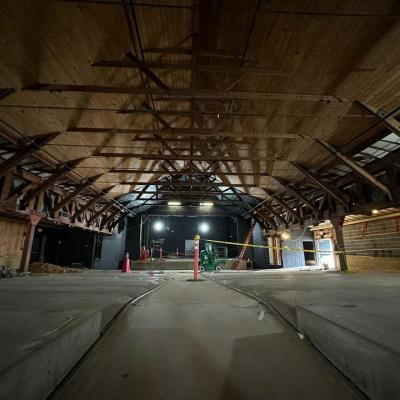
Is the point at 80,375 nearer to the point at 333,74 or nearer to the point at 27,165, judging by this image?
the point at 333,74

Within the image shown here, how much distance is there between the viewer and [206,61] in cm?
419

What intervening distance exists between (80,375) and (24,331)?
47cm

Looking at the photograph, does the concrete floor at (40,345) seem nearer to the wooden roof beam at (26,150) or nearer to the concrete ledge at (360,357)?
the concrete ledge at (360,357)

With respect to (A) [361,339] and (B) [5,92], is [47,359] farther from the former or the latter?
(B) [5,92]

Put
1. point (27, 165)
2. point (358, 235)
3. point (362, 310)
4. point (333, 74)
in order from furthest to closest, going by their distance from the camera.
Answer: point (358, 235) → point (27, 165) → point (333, 74) → point (362, 310)

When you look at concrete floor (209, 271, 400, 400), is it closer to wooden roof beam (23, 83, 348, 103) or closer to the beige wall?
wooden roof beam (23, 83, 348, 103)

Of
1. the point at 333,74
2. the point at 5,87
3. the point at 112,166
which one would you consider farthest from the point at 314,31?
the point at 112,166

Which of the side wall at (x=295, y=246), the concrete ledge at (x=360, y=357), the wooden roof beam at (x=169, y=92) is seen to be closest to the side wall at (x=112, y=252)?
the side wall at (x=295, y=246)

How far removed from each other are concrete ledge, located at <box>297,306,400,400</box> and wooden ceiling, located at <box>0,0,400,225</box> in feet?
12.0

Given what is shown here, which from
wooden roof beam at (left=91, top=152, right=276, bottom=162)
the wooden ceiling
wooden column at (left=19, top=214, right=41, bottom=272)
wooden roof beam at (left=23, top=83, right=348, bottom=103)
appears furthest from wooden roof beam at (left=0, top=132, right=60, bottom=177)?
wooden column at (left=19, top=214, right=41, bottom=272)

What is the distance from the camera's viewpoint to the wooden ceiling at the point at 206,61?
10.0ft

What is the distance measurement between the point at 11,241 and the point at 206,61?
11.0 m

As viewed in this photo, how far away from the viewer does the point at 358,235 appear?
427 inches

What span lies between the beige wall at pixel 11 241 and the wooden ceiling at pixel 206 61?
248 inches
